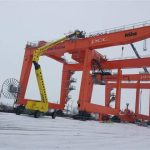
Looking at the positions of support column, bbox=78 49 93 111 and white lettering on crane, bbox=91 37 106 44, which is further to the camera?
support column, bbox=78 49 93 111

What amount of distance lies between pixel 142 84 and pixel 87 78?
15625 millimetres

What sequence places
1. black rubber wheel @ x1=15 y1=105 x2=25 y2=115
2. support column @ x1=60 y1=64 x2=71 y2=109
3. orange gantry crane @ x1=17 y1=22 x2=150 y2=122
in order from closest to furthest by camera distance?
black rubber wheel @ x1=15 y1=105 x2=25 y2=115, orange gantry crane @ x1=17 y1=22 x2=150 y2=122, support column @ x1=60 y1=64 x2=71 y2=109

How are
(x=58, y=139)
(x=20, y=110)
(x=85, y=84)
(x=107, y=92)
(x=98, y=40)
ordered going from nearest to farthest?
1. (x=58, y=139)
2. (x=20, y=110)
3. (x=98, y=40)
4. (x=85, y=84)
5. (x=107, y=92)

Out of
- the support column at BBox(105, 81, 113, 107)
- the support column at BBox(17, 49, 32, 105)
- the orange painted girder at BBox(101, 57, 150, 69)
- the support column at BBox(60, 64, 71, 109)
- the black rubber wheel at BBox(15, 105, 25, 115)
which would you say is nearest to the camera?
the black rubber wheel at BBox(15, 105, 25, 115)

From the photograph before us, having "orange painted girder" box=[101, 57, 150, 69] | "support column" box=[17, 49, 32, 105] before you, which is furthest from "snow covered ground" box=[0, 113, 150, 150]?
"support column" box=[17, 49, 32, 105]

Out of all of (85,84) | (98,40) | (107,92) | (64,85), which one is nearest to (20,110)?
(85,84)

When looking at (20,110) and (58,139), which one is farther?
(20,110)

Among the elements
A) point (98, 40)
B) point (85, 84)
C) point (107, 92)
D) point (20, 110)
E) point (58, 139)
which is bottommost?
point (58, 139)

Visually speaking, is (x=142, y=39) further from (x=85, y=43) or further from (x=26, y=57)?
(x=26, y=57)

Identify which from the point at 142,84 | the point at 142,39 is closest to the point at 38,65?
the point at 142,39

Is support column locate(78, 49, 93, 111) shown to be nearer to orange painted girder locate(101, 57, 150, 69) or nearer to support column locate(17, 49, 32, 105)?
orange painted girder locate(101, 57, 150, 69)

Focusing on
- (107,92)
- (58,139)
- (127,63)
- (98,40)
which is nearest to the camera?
(58,139)

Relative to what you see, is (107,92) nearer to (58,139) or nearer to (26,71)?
(26,71)

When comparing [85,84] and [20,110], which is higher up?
[85,84]
